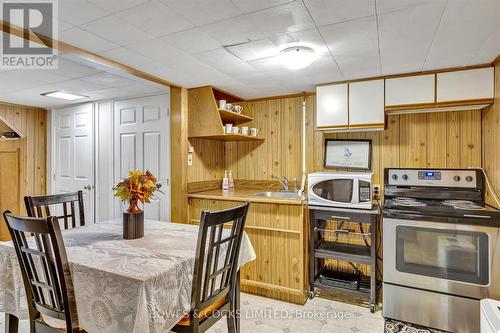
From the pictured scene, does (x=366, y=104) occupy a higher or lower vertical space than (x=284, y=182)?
higher

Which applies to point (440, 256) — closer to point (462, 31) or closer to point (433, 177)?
point (433, 177)

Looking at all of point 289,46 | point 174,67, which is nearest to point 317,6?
point 289,46

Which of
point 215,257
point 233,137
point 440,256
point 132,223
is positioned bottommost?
point 440,256

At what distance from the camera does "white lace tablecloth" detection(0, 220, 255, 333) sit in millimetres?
1286

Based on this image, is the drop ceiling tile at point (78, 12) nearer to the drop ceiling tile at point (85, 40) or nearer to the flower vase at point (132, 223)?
the drop ceiling tile at point (85, 40)

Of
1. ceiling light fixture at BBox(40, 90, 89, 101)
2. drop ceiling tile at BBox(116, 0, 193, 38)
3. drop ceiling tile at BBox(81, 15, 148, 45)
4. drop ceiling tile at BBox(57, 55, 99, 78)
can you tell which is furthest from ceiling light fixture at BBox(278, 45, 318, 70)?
ceiling light fixture at BBox(40, 90, 89, 101)

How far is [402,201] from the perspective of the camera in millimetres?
2605

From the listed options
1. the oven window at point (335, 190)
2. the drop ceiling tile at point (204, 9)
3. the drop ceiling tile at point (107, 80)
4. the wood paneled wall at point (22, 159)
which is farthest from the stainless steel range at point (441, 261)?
the wood paneled wall at point (22, 159)

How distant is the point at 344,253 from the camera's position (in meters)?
2.66

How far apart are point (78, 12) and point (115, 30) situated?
0.81 feet

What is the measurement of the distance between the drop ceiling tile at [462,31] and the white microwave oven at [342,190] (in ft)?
3.54

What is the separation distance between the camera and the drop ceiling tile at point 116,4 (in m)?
1.51

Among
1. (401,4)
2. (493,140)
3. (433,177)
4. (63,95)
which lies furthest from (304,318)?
(63,95)

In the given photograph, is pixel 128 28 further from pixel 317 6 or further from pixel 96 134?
pixel 96 134
